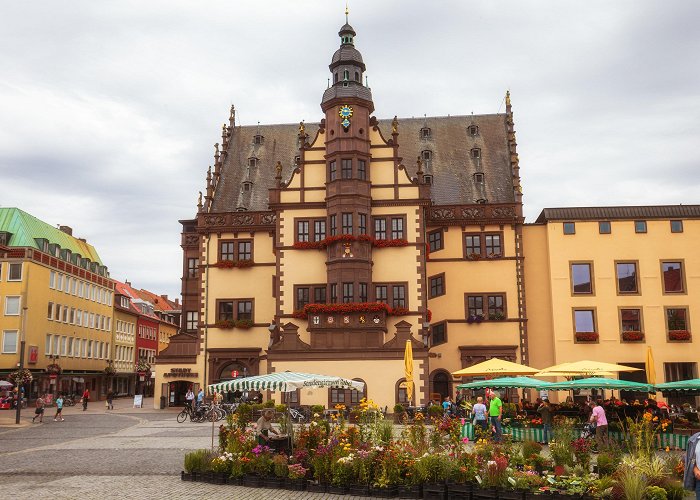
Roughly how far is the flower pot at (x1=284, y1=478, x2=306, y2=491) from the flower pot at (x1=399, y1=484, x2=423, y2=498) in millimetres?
2517

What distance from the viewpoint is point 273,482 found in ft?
57.2

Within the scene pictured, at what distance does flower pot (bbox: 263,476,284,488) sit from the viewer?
Answer: 17.4 m

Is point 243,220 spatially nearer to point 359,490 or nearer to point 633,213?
point 633,213

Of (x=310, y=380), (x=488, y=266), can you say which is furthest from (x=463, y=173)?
(x=310, y=380)

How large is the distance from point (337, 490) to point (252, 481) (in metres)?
2.34

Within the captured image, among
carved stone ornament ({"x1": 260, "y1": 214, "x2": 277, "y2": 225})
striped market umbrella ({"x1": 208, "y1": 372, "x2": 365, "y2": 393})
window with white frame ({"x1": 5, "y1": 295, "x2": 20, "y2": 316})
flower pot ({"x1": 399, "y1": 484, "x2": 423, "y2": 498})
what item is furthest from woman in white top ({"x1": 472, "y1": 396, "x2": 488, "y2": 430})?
window with white frame ({"x1": 5, "y1": 295, "x2": 20, "y2": 316})

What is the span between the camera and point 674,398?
4412cm

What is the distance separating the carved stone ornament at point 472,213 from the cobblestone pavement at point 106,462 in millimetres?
22218

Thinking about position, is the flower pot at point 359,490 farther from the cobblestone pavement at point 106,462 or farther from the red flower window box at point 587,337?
the red flower window box at point 587,337

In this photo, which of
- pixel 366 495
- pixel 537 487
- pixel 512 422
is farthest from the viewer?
pixel 512 422

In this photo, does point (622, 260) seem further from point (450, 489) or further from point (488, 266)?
point (450, 489)

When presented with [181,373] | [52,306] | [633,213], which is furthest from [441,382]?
[52,306]

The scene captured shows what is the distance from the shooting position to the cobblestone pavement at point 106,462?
16.5 meters

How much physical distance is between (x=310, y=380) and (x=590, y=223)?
30.4m
